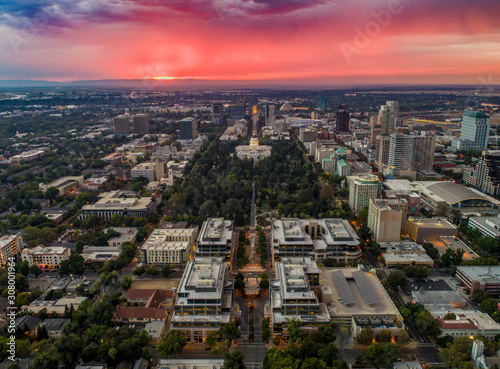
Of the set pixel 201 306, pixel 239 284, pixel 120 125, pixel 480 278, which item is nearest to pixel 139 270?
pixel 239 284

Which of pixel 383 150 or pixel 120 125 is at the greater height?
pixel 120 125

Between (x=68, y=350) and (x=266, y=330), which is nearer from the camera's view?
(x=68, y=350)

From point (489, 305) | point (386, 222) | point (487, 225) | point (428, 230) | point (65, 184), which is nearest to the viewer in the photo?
point (489, 305)

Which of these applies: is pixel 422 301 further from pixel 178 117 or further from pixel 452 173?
pixel 178 117

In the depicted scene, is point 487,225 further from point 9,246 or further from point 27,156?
point 27,156

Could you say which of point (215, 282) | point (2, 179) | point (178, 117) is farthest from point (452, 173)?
point (178, 117)

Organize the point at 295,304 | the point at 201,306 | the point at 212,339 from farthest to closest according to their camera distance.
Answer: the point at 201,306 → the point at 295,304 → the point at 212,339

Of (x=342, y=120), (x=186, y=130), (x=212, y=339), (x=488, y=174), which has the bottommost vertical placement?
(x=212, y=339)

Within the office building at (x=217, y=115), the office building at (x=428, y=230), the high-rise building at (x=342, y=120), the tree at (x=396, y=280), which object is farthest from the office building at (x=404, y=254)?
the office building at (x=217, y=115)
